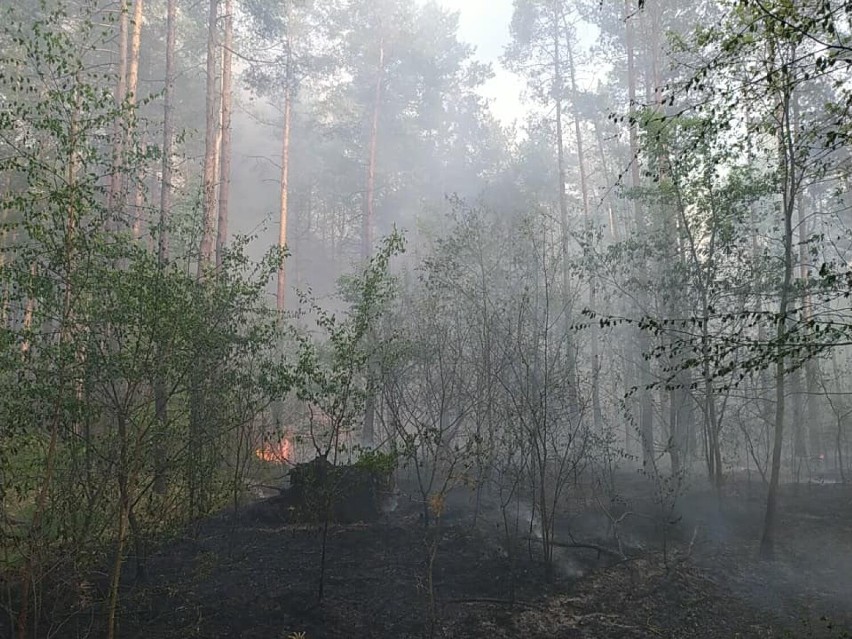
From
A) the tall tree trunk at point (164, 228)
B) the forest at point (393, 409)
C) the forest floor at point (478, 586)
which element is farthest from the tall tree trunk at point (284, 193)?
the forest floor at point (478, 586)

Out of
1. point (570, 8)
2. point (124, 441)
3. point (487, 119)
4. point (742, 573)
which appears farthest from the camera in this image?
point (487, 119)

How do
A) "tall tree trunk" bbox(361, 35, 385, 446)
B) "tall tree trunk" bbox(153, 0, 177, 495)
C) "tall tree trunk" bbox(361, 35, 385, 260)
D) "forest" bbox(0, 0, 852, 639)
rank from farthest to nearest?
"tall tree trunk" bbox(361, 35, 385, 260)
"tall tree trunk" bbox(361, 35, 385, 446)
"tall tree trunk" bbox(153, 0, 177, 495)
"forest" bbox(0, 0, 852, 639)

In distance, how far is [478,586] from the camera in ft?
26.1

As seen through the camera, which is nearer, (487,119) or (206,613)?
(206,613)

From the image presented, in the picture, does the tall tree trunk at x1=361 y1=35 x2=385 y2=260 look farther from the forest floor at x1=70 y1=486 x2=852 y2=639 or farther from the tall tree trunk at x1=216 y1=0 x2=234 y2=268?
the forest floor at x1=70 y1=486 x2=852 y2=639

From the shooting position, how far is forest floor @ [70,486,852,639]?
6.78 meters

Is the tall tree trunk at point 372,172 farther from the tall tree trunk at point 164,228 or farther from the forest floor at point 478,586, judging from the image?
the forest floor at point 478,586

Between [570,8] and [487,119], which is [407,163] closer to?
[487,119]

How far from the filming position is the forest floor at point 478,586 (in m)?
Result: 6.78

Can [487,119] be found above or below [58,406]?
above

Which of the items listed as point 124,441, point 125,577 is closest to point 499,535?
point 125,577

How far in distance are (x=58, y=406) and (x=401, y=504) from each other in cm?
758

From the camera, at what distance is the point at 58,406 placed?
17.5 ft

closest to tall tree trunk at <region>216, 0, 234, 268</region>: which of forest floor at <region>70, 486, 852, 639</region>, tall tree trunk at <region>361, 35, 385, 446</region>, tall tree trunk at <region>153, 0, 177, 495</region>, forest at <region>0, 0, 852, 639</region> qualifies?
forest at <region>0, 0, 852, 639</region>
